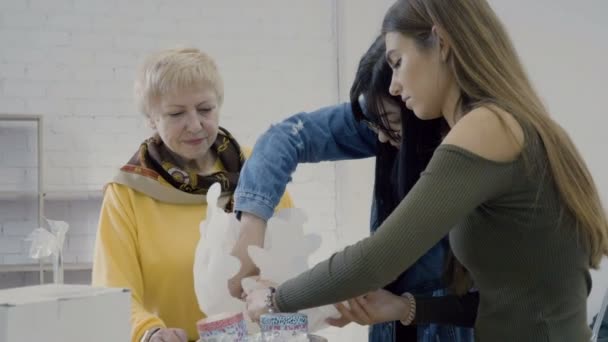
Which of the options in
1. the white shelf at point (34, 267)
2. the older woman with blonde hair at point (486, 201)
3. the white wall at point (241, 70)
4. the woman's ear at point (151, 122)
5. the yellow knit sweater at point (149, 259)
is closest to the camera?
the older woman with blonde hair at point (486, 201)

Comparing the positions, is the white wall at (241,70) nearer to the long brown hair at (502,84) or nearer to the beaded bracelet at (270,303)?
the long brown hair at (502,84)

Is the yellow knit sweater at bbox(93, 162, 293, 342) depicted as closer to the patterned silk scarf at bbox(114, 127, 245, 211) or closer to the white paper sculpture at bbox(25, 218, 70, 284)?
the patterned silk scarf at bbox(114, 127, 245, 211)

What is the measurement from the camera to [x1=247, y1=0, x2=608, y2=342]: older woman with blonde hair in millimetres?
939

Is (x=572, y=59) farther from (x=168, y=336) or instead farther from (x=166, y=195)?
(x=168, y=336)

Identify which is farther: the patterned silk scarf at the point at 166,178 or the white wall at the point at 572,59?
the white wall at the point at 572,59

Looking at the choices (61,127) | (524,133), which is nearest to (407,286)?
(524,133)

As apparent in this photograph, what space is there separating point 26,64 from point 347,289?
3.18 m

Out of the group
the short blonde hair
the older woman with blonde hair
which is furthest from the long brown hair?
the short blonde hair

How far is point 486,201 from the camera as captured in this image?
39.0 inches

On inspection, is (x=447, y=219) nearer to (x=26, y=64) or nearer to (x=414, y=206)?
(x=414, y=206)

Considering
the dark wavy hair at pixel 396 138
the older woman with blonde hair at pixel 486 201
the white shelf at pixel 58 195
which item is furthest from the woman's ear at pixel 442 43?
the white shelf at pixel 58 195

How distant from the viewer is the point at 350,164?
388 centimetres

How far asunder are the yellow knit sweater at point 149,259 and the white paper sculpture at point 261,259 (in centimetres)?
29

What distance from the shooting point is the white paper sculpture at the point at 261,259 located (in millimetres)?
1164
